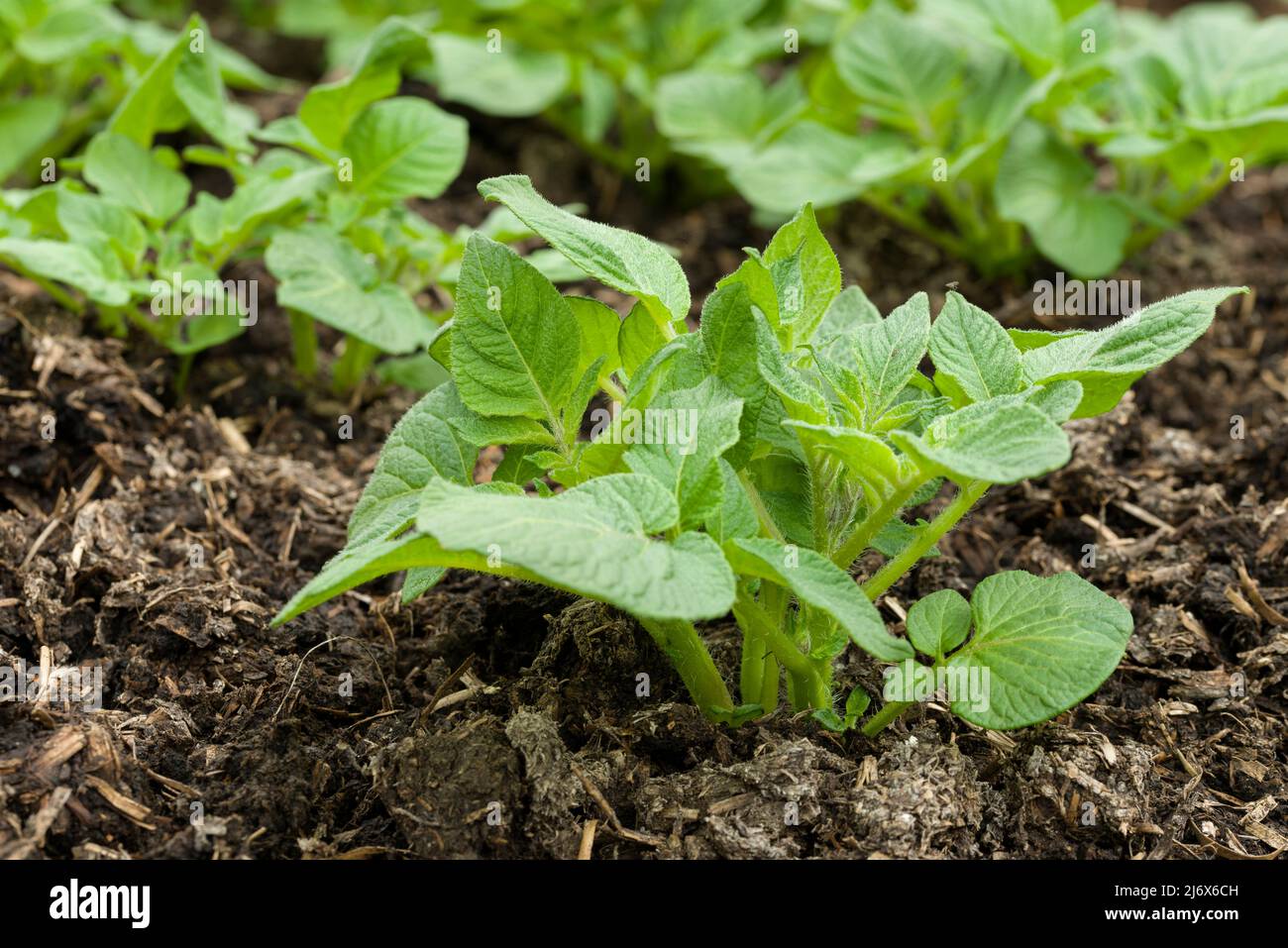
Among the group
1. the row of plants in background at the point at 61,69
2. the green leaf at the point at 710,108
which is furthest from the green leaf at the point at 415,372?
the green leaf at the point at 710,108

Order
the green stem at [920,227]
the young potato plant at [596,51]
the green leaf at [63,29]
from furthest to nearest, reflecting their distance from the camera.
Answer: the young potato plant at [596,51] < the green stem at [920,227] < the green leaf at [63,29]

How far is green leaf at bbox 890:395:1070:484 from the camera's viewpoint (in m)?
1.41

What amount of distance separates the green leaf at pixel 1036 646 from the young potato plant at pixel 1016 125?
56.4 inches

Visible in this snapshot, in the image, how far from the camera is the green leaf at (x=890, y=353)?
1694 mm

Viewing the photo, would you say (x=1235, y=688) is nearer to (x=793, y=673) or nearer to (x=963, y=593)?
(x=963, y=593)

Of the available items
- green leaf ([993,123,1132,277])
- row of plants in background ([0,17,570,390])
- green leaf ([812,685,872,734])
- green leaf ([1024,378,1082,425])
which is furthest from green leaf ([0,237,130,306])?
green leaf ([993,123,1132,277])

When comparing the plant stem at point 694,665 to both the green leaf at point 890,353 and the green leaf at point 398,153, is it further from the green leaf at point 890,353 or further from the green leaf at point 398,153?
the green leaf at point 398,153

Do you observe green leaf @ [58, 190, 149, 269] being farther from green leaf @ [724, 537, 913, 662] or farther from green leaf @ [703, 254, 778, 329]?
green leaf @ [724, 537, 913, 662]

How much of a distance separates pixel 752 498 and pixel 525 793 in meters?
0.49

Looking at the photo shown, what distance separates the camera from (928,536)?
169cm

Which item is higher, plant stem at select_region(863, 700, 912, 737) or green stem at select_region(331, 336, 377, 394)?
green stem at select_region(331, 336, 377, 394)

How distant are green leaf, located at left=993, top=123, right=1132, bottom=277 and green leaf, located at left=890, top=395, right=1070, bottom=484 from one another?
156cm

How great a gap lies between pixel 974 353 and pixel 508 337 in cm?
61
